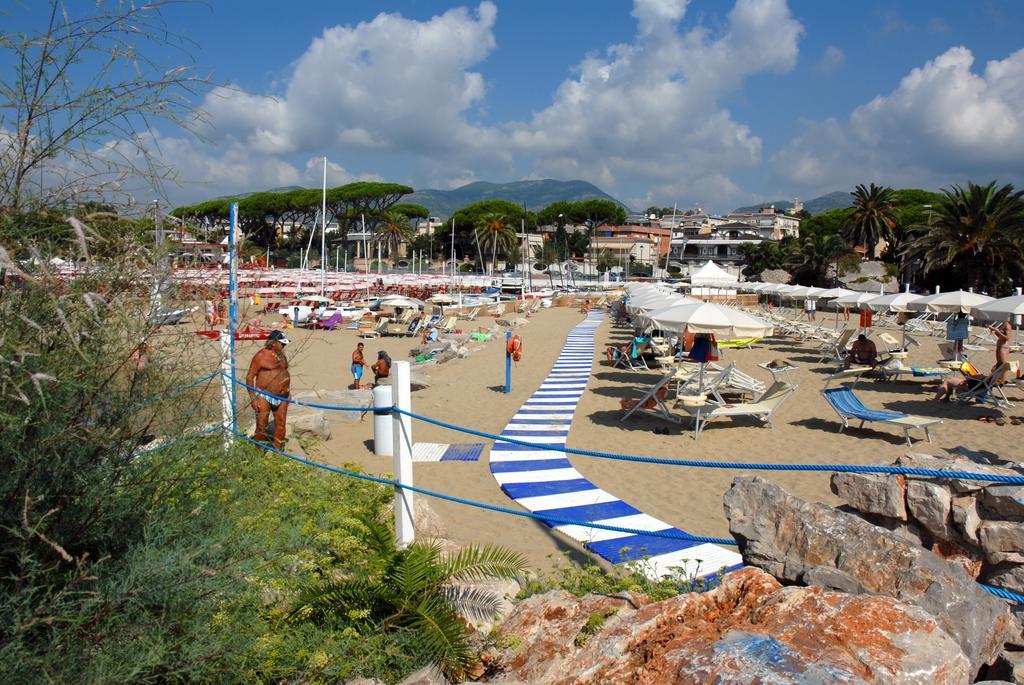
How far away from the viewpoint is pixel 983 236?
3481 centimetres

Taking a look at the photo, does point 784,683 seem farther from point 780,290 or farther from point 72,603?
point 780,290

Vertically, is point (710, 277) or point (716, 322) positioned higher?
point (710, 277)

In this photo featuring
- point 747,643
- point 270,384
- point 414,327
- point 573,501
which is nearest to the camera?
point 747,643

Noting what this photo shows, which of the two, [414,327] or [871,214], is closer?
[414,327]

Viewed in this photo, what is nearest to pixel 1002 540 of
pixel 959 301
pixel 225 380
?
pixel 225 380

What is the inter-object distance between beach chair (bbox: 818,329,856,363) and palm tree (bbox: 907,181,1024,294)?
22954 millimetres

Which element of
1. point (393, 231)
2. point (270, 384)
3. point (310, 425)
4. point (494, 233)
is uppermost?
point (393, 231)

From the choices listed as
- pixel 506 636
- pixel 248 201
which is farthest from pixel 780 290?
pixel 248 201

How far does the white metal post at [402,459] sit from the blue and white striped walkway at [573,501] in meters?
1.36

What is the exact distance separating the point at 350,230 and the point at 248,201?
1358cm

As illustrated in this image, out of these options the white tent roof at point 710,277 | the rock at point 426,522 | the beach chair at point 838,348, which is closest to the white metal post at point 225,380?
the rock at point 426,522

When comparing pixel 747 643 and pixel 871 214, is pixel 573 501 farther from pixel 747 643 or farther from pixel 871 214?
pixel 871 214

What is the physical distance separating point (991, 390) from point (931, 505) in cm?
881

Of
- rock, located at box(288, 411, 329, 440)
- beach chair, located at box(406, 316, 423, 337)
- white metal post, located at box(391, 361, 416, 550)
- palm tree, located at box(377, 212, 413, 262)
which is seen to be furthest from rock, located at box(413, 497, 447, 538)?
palm tree, located at box(377, 212, 413, 262)
